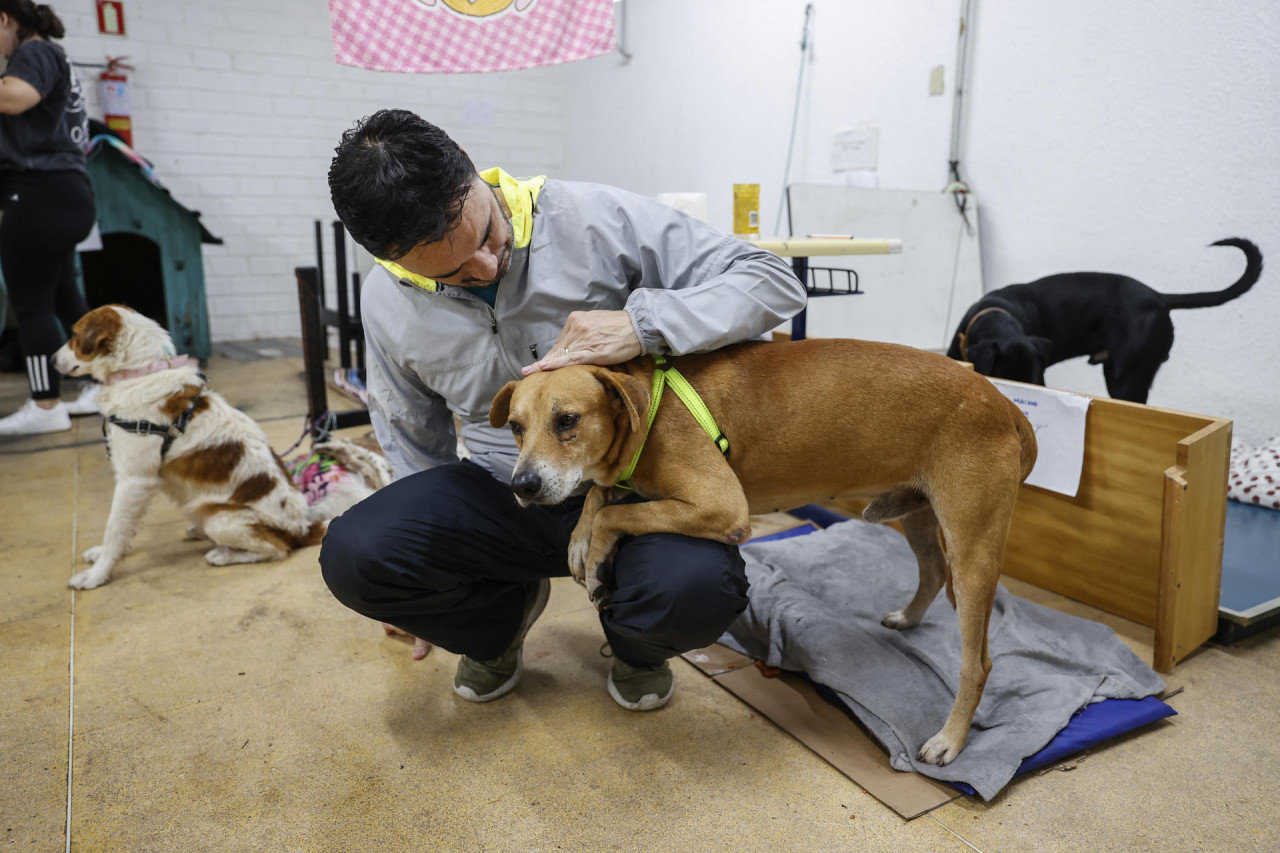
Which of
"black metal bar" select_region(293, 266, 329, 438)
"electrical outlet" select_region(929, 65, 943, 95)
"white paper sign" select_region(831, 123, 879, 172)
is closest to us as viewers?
"black metal bar" select_region(293, 266, 329, 438)

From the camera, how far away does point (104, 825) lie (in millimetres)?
1410

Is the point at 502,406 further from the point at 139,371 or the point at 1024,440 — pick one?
the point at 139,371

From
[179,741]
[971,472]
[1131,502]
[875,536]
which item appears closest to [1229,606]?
[1131,502]

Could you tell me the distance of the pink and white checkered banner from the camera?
3.55 m

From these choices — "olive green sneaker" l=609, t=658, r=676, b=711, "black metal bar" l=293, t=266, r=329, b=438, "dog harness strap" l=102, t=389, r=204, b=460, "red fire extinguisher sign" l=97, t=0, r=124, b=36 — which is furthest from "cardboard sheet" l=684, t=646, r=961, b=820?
"red fire extinguisher sign" l=97, t=0, r=124, b=36

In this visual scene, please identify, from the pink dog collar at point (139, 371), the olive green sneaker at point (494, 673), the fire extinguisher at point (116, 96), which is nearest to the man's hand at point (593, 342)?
the olive green sneaker at point (494, 673)

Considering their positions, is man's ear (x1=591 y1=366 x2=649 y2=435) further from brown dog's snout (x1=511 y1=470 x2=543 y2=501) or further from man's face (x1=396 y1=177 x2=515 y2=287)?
man's face (x1=396 y1=177 x2=515 y2=287)

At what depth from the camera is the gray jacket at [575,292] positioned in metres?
1.50

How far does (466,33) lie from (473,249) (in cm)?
287

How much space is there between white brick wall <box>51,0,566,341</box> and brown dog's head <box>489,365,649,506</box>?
610 cm

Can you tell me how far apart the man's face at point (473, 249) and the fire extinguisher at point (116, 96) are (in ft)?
18.9

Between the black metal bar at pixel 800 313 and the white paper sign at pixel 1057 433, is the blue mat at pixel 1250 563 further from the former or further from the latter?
the black metal bar at pixel 800 313

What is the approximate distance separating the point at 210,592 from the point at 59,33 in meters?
2.55

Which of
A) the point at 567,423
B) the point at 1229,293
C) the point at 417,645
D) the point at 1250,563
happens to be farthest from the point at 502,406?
Answer: the point at 1229,293
